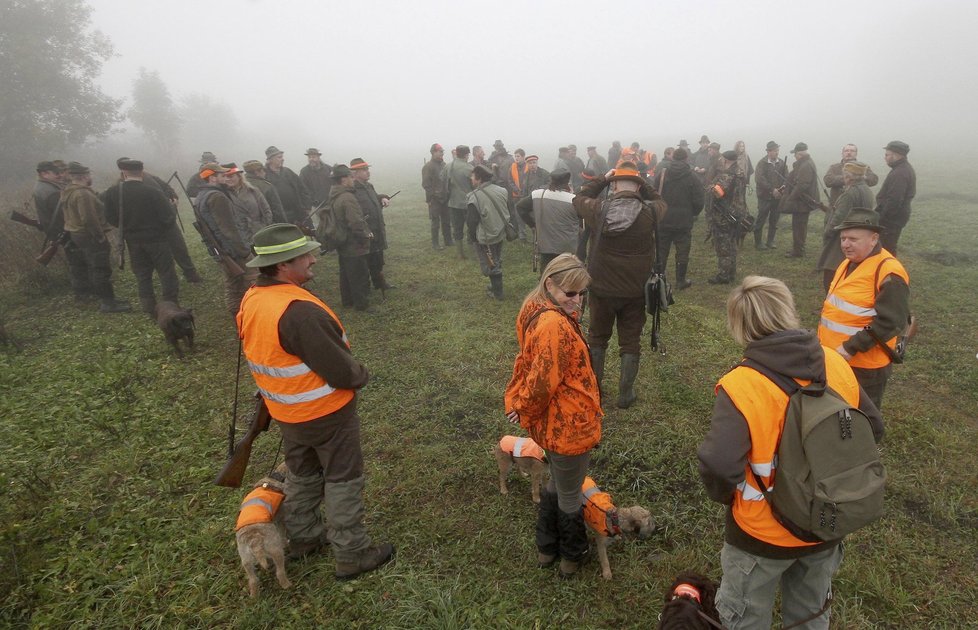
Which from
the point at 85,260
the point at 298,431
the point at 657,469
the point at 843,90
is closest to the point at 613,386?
the point at 657,469

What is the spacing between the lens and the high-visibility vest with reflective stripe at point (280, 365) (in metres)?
2.93

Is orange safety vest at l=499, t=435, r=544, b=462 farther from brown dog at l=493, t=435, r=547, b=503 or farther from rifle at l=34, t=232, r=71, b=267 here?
rifle at l=34, t=232, r=71, b=267

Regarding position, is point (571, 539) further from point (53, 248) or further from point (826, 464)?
point (53, 248)

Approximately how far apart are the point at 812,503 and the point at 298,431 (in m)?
2.80

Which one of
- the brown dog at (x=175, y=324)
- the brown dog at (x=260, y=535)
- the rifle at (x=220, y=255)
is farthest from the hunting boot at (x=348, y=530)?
the rifle at (x=220, y=255)

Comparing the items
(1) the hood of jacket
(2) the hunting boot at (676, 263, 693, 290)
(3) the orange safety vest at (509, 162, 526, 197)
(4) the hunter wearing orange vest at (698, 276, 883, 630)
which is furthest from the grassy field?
(3) the orange safety vest at (509, 162, 526, 197)

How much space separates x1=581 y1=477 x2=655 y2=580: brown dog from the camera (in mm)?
3203

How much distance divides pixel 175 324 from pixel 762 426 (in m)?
7.13

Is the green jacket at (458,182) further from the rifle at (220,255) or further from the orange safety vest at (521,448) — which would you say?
the orange safety vest at (521,448)

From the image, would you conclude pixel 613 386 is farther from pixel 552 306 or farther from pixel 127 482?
pixel 127 482

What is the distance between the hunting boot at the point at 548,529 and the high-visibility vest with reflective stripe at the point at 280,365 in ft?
4.91

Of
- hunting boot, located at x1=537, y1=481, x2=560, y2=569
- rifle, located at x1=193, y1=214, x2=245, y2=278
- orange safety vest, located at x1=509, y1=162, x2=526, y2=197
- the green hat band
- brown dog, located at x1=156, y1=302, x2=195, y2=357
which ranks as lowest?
hunting boot, located at x1=537, y1=481, x2=560, y2=569

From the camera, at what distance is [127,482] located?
435cm

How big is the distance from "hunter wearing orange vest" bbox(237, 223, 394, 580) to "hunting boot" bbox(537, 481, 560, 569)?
1.11 m
